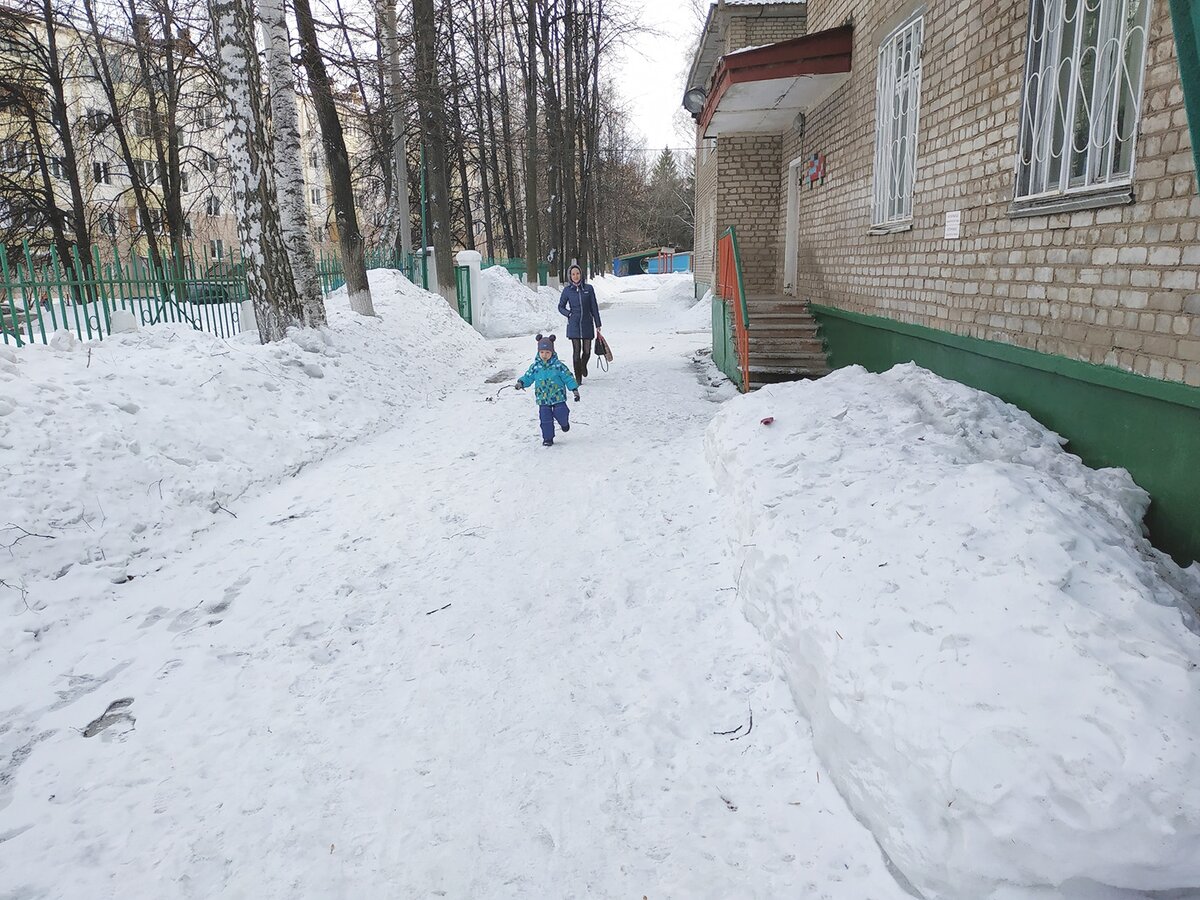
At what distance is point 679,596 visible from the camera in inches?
154

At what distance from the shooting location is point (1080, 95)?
3.95 meters

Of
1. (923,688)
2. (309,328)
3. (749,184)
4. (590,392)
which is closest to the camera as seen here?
(923,688)

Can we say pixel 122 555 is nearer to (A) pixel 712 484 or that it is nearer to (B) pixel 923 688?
(A) pixel 712 484

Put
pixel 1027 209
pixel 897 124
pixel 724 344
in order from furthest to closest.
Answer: pixel 724 344
pixel 897 124
pixel 1027 209

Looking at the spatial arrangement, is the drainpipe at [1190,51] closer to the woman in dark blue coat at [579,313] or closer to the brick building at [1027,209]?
the brick building at [1027,209]

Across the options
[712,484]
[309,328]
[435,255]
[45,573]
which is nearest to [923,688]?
[712,484]

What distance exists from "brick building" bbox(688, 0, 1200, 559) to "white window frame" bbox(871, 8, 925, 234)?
24 mm

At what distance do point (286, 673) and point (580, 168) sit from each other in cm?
2670

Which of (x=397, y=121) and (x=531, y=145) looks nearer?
(x=397, y=121)

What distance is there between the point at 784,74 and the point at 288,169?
619cm

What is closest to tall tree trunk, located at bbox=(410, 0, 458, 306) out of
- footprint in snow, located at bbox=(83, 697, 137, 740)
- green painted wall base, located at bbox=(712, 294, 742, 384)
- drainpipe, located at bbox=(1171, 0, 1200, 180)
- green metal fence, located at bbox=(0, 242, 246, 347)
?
green metal fence, located at bbox=(0, 242, 246, 347)

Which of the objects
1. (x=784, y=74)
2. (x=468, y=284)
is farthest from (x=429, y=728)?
(x=468, y=284)

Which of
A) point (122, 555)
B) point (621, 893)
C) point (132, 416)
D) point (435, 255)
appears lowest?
point (621, 893)

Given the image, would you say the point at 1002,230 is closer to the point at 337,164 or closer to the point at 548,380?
the point at 548,380
